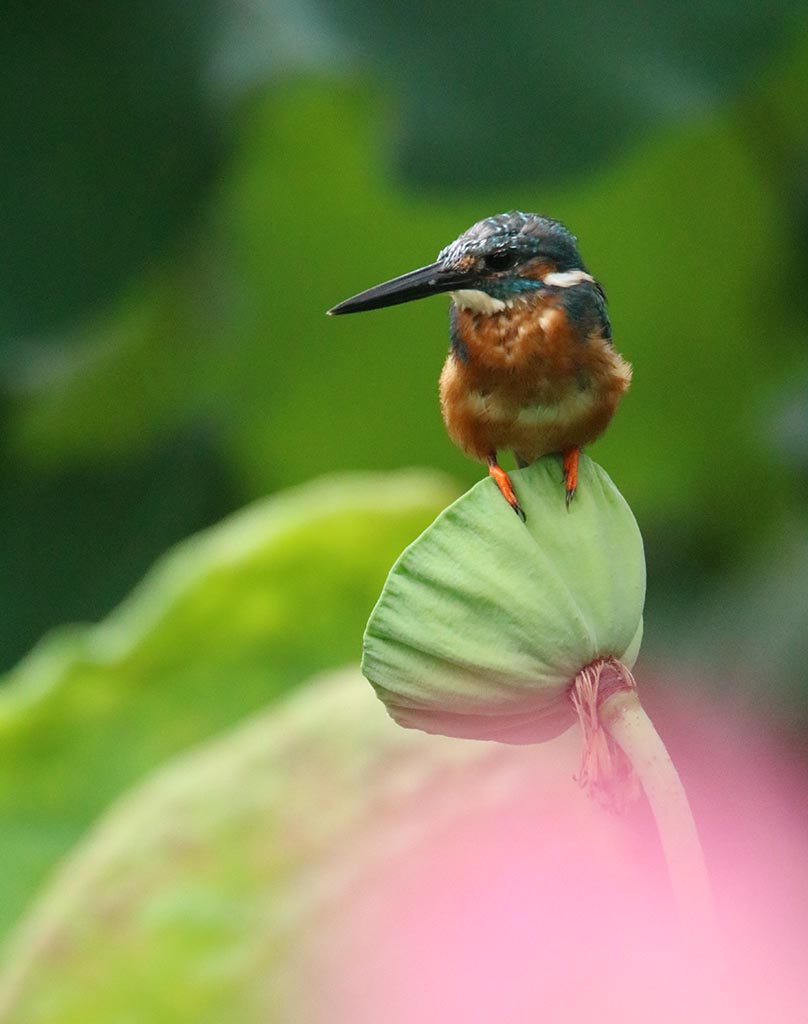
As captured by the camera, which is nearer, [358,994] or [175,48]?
[358,994]

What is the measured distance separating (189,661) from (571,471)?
44 cm

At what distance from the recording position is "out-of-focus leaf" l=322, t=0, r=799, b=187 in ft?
3.25

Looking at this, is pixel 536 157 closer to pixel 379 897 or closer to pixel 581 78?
pixel 581 78

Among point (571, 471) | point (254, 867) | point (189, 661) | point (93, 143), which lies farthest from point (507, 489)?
point (93, 143)

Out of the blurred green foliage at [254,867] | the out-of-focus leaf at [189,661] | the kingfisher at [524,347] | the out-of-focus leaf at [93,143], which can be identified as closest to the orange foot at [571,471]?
the kingfisher at [524,347]

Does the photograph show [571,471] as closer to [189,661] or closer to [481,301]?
[481,301]

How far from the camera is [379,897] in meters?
0.46

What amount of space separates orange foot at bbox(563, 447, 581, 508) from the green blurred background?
0.73 meters

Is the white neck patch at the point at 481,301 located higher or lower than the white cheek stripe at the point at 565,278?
lower

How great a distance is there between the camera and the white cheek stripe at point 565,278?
0.32 meters

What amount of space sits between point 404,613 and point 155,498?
1047 millimetres

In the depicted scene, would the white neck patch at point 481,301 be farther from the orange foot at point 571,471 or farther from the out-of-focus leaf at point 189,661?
the out-of-focus leaf at point 189,661

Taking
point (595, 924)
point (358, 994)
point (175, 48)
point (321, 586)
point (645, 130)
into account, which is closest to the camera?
point (595, 924)

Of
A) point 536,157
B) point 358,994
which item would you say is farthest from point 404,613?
point 536,157
